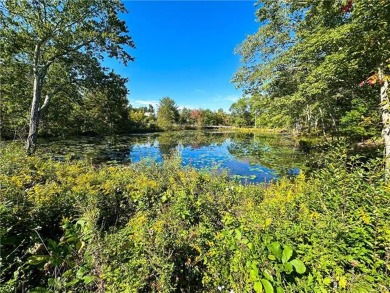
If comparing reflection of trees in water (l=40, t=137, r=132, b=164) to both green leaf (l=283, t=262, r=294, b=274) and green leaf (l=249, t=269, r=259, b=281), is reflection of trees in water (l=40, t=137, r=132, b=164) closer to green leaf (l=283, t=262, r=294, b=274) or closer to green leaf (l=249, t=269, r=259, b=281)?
green leaf (l=249, t=269, r=259, b=281)

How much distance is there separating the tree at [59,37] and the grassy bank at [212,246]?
6.46 m

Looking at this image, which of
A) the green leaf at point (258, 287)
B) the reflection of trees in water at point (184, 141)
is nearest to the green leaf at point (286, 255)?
the green leaf at point (258, 287)

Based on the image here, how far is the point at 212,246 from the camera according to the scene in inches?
88.0

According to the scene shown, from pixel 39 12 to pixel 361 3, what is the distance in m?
9.93

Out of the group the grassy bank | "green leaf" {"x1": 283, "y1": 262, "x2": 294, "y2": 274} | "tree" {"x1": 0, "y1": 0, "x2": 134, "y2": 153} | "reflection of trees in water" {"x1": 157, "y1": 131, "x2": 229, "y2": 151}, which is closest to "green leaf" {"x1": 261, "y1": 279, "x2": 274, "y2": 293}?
the grassy bank

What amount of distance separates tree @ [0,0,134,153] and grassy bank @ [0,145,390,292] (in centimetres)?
646

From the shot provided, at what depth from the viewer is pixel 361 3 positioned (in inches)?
171

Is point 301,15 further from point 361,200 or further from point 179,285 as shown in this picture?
point 179,285

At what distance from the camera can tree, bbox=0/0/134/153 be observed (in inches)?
279

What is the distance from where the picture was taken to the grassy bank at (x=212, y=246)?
1579 mm

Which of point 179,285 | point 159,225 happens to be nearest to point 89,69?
point 159,225

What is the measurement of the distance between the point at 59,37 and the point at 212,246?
9599 mm

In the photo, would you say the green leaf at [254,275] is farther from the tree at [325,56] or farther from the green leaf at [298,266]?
the tree at [325,56]

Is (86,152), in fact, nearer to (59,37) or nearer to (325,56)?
(59,37)
